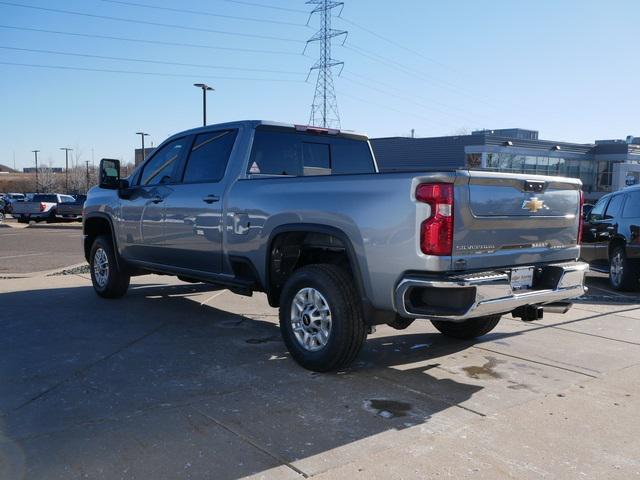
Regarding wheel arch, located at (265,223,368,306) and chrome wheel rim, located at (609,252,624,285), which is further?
chrome wheel rim, located at (609,252,624,285)

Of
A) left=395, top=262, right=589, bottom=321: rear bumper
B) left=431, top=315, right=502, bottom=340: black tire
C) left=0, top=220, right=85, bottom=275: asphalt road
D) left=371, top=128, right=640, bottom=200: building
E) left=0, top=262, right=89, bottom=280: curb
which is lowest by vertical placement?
left=0, top=220, right=85, bottom=275: asphalt road

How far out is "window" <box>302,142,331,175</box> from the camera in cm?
635

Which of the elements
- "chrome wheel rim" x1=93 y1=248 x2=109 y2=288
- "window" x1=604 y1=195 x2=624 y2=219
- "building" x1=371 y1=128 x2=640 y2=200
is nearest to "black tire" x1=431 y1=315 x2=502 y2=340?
"chrome wheel rim" x1=93 y1=248 x2=109 y2=288

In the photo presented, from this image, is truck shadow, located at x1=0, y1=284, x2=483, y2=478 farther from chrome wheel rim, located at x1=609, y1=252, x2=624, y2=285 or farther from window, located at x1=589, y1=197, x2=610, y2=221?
window, located at x1=589, y1=197, x2=610, y2=221

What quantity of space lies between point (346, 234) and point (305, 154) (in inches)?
78.9

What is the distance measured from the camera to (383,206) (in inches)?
169

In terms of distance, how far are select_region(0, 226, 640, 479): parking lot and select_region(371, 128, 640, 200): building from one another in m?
40.9

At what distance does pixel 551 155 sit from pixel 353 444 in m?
52.6

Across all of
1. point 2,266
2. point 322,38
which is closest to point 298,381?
point 2,266

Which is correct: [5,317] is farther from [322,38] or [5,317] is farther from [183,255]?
[322,38]

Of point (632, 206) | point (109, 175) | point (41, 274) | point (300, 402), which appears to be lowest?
point (41, 274)

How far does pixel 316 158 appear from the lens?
6.45 meters

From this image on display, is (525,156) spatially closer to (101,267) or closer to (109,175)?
(101,267)

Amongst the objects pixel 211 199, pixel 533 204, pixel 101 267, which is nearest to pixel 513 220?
pixel 533 204
